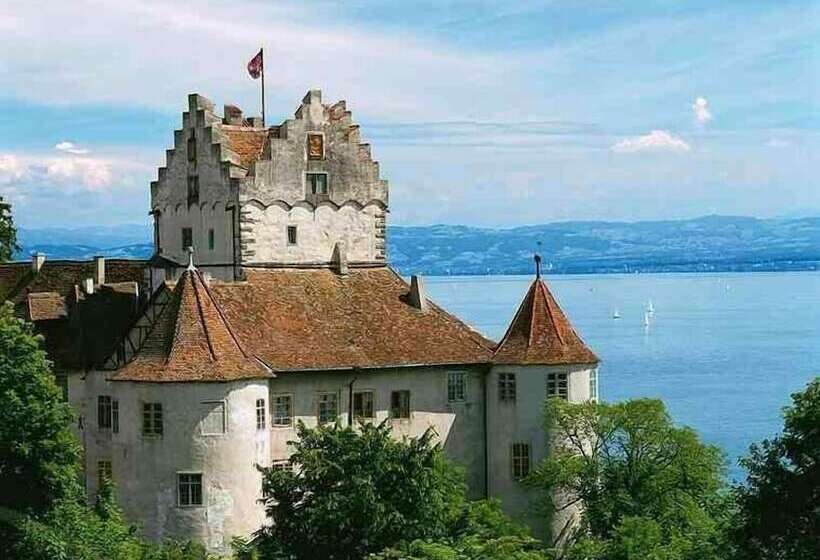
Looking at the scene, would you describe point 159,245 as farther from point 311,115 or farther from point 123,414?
point 123,414

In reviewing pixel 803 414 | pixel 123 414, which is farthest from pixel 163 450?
pixel 803 414

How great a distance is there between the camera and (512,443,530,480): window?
54500 mm

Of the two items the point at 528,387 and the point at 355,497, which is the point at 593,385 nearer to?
the point at 528,387

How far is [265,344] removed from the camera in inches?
2048

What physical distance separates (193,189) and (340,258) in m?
6.07

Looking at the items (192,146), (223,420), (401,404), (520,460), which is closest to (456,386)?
(401,404)

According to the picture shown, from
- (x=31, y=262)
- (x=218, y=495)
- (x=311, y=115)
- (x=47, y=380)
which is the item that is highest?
(x=311, y=115)

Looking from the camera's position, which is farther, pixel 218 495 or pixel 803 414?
pixel 218 495

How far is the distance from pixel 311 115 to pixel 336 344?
9170 millimetres

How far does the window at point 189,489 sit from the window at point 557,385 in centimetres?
1259

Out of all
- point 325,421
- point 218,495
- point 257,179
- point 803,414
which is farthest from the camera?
point 257,179

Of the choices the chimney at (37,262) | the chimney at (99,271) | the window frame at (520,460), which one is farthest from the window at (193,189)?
the window frame at (520,460)

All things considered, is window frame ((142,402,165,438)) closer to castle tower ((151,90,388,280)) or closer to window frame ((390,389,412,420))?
castle tower ((151,90,388,280))

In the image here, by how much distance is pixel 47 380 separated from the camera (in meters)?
42.2
